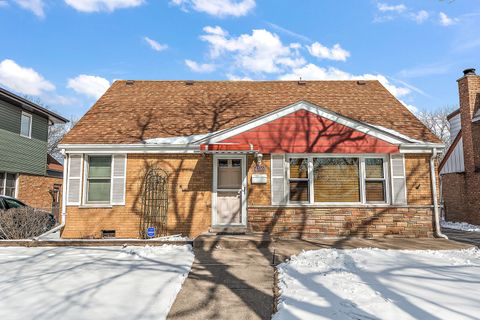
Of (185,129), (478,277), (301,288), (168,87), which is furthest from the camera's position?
(168,87)

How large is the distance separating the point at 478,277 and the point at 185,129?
8975 mm

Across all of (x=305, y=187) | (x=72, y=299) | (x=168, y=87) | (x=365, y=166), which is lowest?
(x=72, y=299)

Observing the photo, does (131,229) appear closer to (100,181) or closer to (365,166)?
(100,181)

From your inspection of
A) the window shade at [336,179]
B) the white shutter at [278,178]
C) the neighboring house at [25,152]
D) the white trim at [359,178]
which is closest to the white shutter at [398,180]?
the white trim at [359,178]

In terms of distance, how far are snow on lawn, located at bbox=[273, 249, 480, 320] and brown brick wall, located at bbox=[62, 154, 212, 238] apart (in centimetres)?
418

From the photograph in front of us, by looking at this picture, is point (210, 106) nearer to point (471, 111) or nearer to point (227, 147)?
point (227, 147)

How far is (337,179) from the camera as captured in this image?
33.2 feet

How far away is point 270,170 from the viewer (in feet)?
33.0

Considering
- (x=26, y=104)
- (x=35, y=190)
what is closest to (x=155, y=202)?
(x=26, y=104)

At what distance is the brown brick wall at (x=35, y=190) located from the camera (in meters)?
18.8

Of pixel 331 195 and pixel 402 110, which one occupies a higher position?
pixel 402 110

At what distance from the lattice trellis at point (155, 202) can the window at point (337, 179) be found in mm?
4023

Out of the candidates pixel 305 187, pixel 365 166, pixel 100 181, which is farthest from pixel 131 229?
pixel 365 166

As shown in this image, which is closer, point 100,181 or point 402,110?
point 100,181
